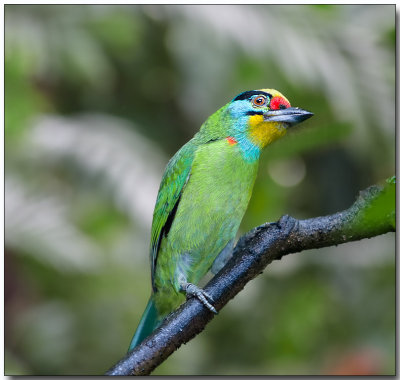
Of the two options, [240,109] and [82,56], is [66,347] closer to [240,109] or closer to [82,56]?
[82,56]

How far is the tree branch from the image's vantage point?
1.51 meters

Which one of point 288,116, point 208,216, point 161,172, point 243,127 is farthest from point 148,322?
point 161,172

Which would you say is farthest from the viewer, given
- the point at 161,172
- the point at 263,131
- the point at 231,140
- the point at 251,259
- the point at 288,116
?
the point at 161,172

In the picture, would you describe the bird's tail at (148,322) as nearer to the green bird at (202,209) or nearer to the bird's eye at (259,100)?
the green bird at (202,209)

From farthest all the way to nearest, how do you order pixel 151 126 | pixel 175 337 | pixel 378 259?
pixel 378 259
pixel 151 126
pixel 175 337

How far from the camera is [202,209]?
6.51 feet

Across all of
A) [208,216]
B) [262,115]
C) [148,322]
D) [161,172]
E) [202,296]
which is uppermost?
[161,172]

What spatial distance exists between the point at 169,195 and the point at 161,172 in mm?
1145

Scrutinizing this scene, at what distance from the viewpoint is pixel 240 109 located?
1.89 metres

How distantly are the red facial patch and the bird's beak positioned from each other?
19mm

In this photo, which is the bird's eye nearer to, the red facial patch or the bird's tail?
the red facial patch

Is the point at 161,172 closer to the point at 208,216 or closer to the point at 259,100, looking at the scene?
the point at 208,216

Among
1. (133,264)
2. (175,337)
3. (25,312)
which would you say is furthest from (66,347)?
(175,337)

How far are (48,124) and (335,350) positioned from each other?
2.04 m
